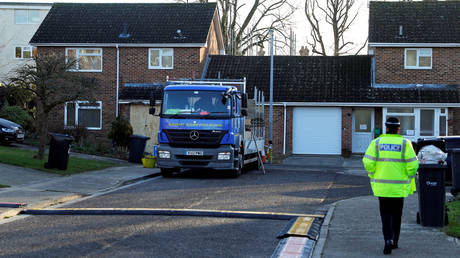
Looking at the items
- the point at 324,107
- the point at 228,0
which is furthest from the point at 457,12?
the point at 228,0

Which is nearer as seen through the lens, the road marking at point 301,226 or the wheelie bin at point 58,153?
the road marking at point 301,226

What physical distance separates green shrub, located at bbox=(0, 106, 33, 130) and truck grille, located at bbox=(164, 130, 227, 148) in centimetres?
1303

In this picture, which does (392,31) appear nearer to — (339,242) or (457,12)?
(457,12)

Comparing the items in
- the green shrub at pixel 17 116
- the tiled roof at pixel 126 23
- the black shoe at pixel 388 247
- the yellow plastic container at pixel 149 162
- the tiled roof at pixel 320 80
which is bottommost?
the black shoe at pixel 388 247

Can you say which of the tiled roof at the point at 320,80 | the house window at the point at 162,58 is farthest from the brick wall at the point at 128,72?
the tiled roof at the point at 320,80

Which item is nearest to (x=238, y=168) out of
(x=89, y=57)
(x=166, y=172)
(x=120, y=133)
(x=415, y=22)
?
(x=166, y=172)

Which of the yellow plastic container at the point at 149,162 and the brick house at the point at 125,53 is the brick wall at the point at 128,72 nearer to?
the brick house at the point at 125,53

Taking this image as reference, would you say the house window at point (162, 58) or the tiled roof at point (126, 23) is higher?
the tiled roof at point (126, 23)

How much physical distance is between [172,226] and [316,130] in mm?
23528

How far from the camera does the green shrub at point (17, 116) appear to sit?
2941 centimetres

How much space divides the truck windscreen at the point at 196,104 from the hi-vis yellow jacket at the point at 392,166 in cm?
1069

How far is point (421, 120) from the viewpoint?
106 feet

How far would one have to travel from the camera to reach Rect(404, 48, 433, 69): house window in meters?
32.8

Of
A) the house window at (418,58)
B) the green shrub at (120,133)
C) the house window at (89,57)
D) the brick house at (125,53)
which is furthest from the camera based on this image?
the house window at (89,57)
